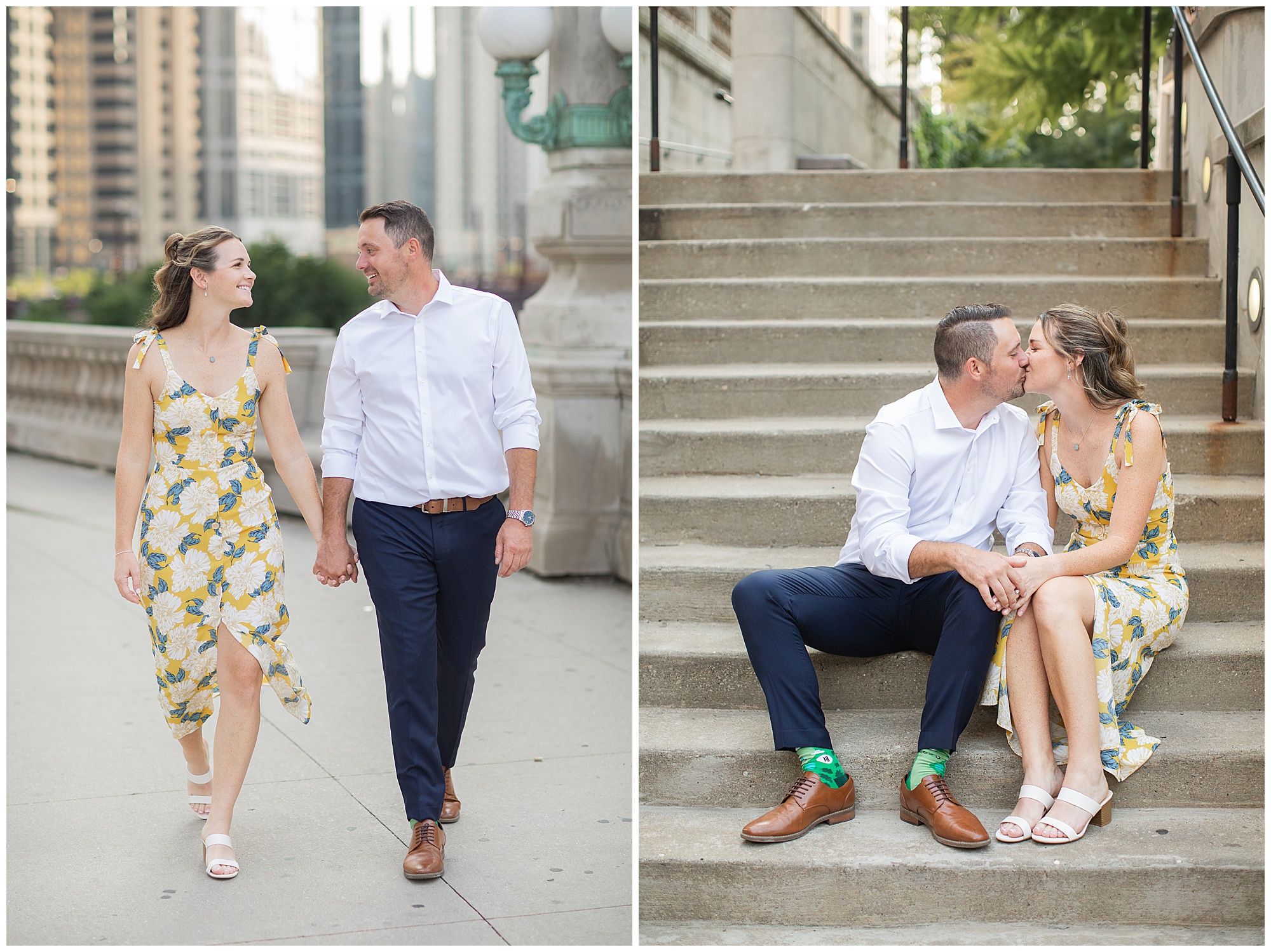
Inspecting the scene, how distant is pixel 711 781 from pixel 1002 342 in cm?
150

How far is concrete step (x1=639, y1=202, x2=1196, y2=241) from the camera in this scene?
6.75 meters

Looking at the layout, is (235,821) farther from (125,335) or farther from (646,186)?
(125,335)

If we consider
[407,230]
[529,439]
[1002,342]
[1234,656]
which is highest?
[407,230]

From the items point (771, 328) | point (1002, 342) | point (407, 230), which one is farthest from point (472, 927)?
point (771, 328)

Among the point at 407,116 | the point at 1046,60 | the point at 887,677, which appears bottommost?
the point at 887,677

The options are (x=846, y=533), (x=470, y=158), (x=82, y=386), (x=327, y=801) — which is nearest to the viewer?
(x=327, y=801)

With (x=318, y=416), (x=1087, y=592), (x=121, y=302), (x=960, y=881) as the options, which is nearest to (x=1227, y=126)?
(x=1087, y=592)

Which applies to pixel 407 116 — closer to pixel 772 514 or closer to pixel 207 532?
pixel 772 514

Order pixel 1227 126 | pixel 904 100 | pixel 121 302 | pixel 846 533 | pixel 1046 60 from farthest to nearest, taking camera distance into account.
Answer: pixel 121 302 → pixel 1046 60 → pixel 904 100 → pixel 1227 126 → pixel 846 533

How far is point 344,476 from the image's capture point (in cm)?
379

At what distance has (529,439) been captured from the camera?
3760 mm

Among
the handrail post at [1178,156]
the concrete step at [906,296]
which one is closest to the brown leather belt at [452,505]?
the concrete step at [906,296]

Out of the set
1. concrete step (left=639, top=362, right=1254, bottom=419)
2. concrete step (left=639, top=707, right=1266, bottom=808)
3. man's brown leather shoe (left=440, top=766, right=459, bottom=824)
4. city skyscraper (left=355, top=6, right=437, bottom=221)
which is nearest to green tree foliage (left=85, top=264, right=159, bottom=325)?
concrete step (left=639, top=362, right=1254, bottom=419)

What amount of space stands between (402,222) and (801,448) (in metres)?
2.12
